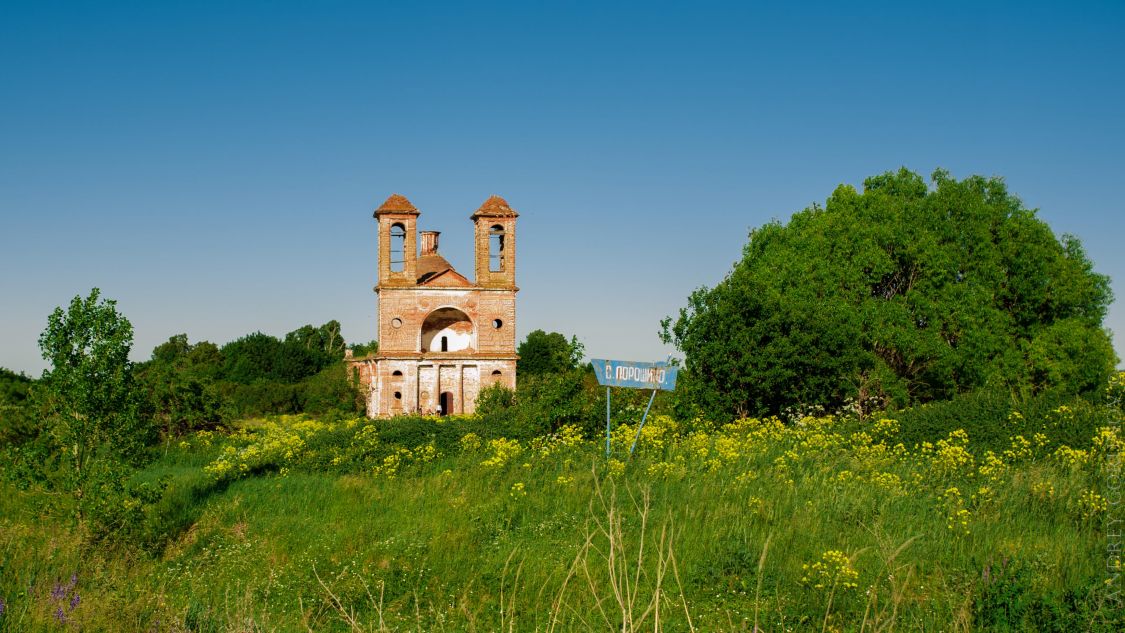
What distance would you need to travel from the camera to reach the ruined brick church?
34.8 m

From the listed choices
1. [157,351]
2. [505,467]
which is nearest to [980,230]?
[505,467]

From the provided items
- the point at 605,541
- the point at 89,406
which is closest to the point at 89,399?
the point at 89,406

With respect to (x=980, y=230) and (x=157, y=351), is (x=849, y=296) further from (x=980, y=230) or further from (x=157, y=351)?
(x=157, y=351)

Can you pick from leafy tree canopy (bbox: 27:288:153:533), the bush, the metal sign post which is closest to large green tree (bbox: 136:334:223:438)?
leafy tree canopy (bbox: 27:288:153:533)

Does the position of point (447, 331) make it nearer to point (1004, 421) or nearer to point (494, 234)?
point (494, 234)

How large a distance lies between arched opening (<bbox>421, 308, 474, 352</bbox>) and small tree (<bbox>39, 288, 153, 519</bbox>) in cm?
2964

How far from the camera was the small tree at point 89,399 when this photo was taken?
30.0 feet

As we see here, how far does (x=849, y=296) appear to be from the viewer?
2353 centimetres

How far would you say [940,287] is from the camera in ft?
78.7

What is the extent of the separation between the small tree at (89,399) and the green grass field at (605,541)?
1.76 feet

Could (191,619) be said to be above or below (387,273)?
below

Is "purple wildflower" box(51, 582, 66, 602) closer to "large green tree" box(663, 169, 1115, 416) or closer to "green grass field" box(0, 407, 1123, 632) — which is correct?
"green grass field" box(0, 407, 1123, 632)

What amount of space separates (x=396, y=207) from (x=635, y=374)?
25.3m

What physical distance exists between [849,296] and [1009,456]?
511 inches
